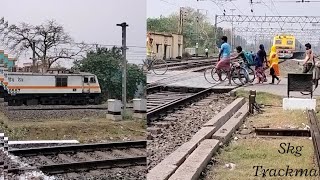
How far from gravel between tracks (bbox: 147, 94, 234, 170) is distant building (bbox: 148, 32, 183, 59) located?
651 millimetres

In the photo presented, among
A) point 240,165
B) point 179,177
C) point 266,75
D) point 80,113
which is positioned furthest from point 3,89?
point 266,75

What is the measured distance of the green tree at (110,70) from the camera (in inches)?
60.7

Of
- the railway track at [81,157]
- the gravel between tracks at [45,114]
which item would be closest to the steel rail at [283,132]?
the railway track at [81,157]

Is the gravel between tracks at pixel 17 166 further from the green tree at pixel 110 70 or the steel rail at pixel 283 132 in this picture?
the steel rail at pixel 283 132

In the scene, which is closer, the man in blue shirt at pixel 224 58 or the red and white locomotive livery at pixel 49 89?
the red and white locomotive livery at pixel 49 89

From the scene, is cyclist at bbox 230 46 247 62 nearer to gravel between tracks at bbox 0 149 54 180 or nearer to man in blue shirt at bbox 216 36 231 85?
man in blue shirt at bbox 216 36 231 85

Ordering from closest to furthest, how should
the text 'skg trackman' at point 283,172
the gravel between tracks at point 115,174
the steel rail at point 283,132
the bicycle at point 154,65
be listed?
1. the bicycle at point 154,65
2. the gravel between tracks at point 115,174
3. the text 'skg trackman' at point 283,172
4. the steel rail at point 283,132

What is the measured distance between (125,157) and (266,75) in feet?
6.05

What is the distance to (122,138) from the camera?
1775mm

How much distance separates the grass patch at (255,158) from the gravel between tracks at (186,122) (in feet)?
1.02

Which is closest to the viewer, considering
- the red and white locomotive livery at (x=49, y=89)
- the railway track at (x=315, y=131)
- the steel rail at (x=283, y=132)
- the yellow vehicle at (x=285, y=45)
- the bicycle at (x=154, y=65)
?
the bicycle at (x=154, y=65)

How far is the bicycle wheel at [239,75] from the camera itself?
11.0ft

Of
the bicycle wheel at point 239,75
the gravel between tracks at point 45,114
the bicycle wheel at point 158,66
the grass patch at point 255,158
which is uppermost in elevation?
the bicycle wheel at point 158,66

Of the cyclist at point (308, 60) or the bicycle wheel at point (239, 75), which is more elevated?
the cyclist at point (308, 60)
